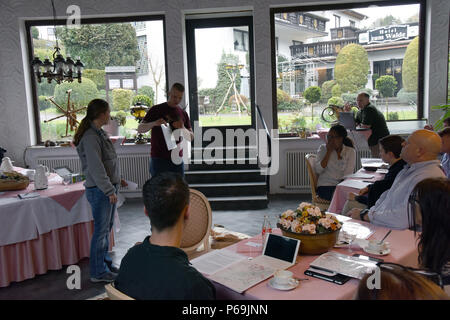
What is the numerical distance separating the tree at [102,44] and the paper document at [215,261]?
5.65 meters

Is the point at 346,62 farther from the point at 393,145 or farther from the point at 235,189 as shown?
the point at 393,145

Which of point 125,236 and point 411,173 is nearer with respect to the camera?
point 411,173

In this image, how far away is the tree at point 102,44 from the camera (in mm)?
7039

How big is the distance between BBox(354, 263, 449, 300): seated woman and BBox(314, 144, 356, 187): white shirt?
3.44 m

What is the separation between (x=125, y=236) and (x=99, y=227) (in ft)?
4.92

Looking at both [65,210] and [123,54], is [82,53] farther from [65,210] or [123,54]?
[65,210]

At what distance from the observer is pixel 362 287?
108 centimetres

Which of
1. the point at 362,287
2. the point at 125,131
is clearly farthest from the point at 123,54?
the point at 362,287

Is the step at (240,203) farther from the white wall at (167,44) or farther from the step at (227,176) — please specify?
the white wall at (167,44)

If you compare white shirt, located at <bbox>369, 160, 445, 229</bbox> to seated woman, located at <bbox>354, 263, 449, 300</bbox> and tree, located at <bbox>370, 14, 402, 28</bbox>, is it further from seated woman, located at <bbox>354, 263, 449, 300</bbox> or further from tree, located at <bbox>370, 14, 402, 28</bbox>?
tree, located at <bbox>370, 14, 402, 28</bbox>

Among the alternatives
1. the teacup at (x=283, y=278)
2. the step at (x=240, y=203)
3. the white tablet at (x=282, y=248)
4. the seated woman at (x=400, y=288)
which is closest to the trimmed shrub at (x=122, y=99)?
the step at (x=240, y=203)

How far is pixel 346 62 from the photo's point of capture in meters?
6.91

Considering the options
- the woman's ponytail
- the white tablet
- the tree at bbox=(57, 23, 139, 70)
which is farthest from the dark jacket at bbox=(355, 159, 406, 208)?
the tree at bbox=(57, 23, 139, 70)

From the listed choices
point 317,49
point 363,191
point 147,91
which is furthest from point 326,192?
point 147,91
